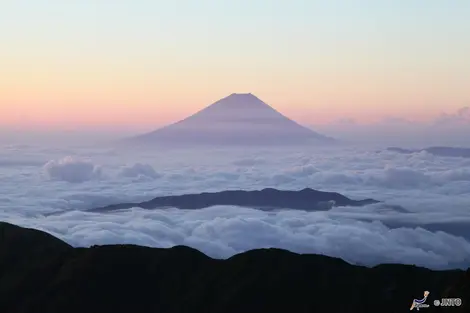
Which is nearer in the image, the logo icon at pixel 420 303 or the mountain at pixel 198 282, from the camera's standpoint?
the logo icon at pixel 420 303

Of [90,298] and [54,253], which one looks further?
[54,253]

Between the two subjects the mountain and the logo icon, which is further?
the mountain

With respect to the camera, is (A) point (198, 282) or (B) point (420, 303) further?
(A) point (198, 282)

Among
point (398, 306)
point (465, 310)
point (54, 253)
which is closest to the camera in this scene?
point (465, 310)

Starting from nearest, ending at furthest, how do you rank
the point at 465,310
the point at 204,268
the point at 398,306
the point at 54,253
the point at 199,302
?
the point at 465,310
the point at 398,306
the point at 199,302
the point at 204,268
the point at 54,253

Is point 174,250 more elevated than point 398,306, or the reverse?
point 174,250

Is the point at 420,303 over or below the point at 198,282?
below

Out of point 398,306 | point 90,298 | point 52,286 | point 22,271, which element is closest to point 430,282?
point 398,306

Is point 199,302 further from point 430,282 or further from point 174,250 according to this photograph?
point 430,282
